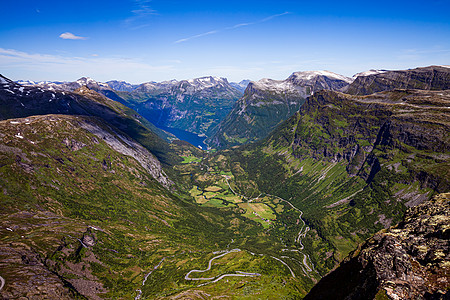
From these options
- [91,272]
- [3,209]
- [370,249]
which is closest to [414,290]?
[370,249]

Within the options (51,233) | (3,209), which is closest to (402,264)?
(51,233)

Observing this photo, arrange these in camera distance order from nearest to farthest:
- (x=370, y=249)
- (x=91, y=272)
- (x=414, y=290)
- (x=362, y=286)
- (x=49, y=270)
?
(x=414, y=290), (x=362, y=286), (x=370, y=249), (x=49, y=270), (x=91, y=272)

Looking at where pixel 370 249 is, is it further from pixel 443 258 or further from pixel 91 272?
pixel 91 272

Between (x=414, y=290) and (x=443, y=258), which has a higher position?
(x=443, y=258)

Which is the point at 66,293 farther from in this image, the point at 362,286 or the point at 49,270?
the point at 362,286

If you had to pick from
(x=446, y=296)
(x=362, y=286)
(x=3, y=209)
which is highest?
(x=446, y=296)

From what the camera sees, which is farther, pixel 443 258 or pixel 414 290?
pixel 443 258

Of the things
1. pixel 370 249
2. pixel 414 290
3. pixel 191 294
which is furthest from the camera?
pixel 191 294
